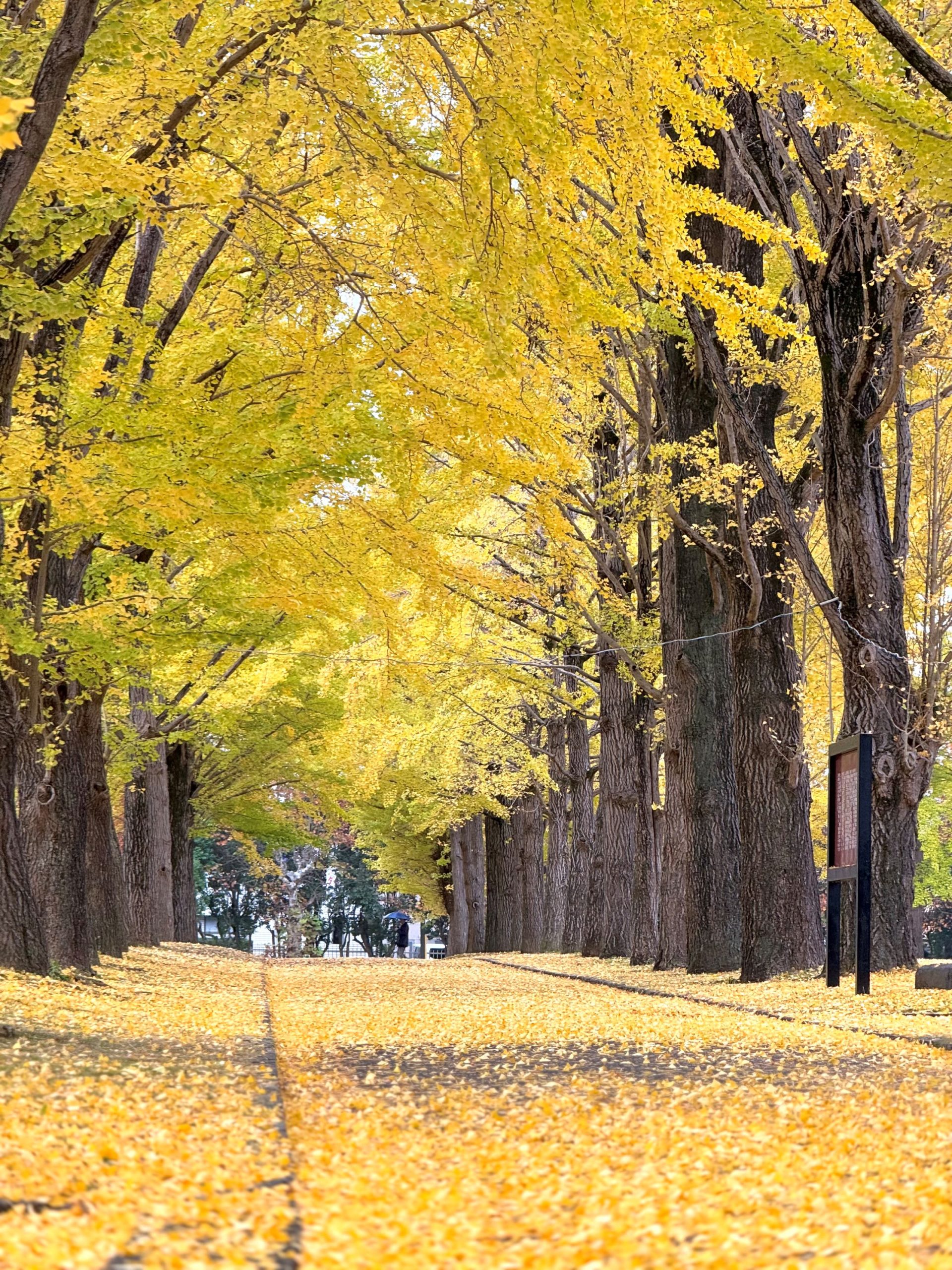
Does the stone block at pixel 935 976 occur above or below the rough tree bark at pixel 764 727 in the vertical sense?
below

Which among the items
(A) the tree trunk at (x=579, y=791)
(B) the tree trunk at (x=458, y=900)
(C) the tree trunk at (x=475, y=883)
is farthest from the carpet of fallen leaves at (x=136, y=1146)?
(B) the tree trunk at (x=458, y=900)

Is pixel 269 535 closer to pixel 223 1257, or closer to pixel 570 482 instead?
pixel 570 482

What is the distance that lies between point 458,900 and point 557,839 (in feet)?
46.0

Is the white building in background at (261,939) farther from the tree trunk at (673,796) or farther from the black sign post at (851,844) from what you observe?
the black sign post at (851,844)

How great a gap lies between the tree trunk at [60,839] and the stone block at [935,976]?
8.17 m

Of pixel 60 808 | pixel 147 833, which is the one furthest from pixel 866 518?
pixel 147 833

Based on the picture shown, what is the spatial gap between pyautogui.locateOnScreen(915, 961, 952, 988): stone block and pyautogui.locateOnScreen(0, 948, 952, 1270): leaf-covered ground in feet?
5.55

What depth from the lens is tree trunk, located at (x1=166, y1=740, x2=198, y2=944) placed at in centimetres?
3306

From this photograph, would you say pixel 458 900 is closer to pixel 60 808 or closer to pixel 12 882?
pixel 60 808

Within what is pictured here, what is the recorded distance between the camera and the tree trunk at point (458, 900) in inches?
1799

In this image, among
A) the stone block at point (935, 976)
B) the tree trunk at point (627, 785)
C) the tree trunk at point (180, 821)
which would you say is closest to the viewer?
the stone block at point (935, 976)

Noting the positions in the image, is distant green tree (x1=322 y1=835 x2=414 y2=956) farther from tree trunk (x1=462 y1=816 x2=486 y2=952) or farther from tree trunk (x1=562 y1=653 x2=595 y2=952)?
tree trunk (x1=562 y1=653 x2=595 y2=952)

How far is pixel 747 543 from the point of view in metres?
17.1

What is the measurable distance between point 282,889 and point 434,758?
33965 millimetres
